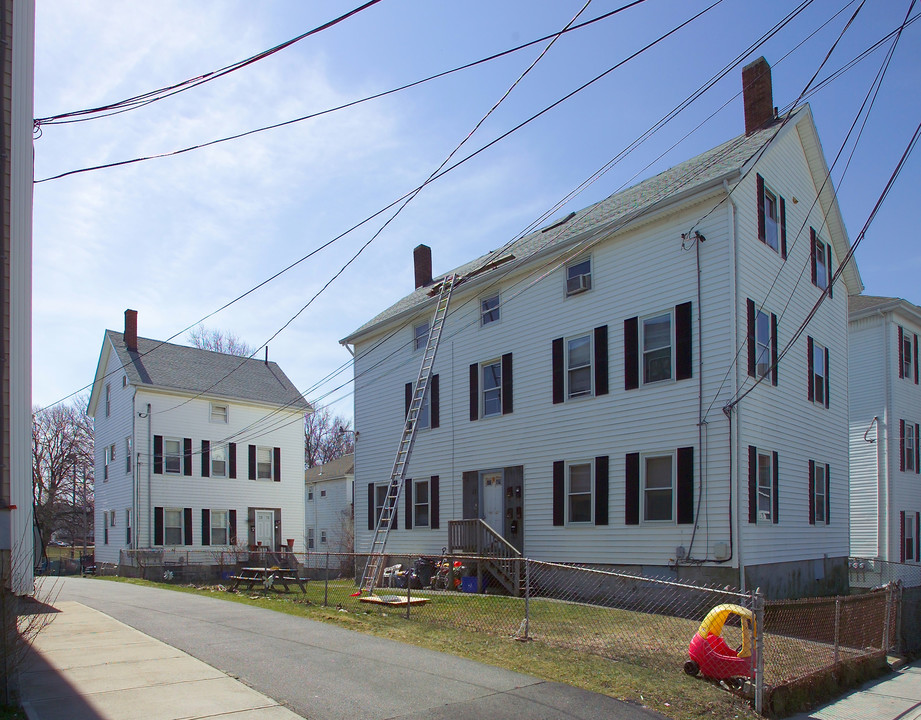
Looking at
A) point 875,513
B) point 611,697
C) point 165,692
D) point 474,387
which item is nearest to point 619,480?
point 474,387

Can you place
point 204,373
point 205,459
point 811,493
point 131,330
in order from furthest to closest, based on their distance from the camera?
1. point 204,373
2. point 131,330
3. point 205,459
4. point 811,493

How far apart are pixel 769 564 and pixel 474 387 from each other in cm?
835

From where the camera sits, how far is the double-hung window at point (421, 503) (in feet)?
71.2

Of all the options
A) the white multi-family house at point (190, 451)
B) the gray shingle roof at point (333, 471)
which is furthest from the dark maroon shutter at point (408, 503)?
the gray shingle roof at point (333, 471)

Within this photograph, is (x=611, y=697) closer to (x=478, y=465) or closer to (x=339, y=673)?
(x=339, y=673)

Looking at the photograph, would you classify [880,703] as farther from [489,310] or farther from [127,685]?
[489,310]

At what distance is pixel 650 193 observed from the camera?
59.7 ft

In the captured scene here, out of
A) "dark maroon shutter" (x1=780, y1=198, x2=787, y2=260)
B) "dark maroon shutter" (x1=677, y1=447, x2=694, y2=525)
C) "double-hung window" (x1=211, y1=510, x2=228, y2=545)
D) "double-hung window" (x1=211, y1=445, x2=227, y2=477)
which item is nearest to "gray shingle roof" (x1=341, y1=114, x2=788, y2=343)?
A: "dark maroon shutter" (x1=780, y1=198, x2=787, y2=260)

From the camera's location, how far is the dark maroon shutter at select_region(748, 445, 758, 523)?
591 inches

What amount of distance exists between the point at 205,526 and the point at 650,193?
2368 cm

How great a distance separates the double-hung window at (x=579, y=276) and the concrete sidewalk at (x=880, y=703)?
9905 millimetres

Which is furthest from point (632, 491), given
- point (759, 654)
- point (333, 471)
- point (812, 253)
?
point (333, 471)

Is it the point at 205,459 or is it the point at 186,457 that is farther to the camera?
the point at 205,459

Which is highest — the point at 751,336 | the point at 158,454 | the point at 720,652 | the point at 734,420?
the point at 751,336
